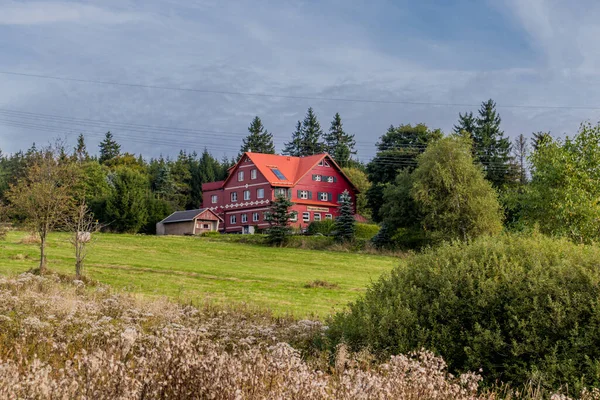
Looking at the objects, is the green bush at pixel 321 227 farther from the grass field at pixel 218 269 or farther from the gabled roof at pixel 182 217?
the gabled roof at pixel 182 217

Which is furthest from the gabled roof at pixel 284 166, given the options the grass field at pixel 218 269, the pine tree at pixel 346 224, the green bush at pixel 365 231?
the grass field at pixel 218 269

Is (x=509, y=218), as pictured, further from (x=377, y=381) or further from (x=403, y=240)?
(x=377, y=381)

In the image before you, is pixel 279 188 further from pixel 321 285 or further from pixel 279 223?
pixel 321 285

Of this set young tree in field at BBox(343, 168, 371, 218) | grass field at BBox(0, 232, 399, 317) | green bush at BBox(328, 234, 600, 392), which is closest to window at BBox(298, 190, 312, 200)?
young tree in field at BBox(343, 168, 371, 218)

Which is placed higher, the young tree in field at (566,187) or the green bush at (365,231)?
the young tree in field at (566,187)

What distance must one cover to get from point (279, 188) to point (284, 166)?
455 centimetres

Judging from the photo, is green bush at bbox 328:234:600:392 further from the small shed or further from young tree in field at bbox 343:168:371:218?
young tree in field at bbox 343:168:371:218

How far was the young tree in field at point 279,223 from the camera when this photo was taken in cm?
4675

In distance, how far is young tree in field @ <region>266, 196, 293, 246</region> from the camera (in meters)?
46.8

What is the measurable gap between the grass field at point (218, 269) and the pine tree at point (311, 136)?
60126mm

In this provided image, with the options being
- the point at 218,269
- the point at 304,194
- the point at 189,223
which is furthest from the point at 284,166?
the point at 218,269

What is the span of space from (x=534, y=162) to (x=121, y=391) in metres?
30.2

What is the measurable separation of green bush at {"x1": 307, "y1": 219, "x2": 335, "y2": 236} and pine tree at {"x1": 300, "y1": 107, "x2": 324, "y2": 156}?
4944cm

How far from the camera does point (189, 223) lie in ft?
215
